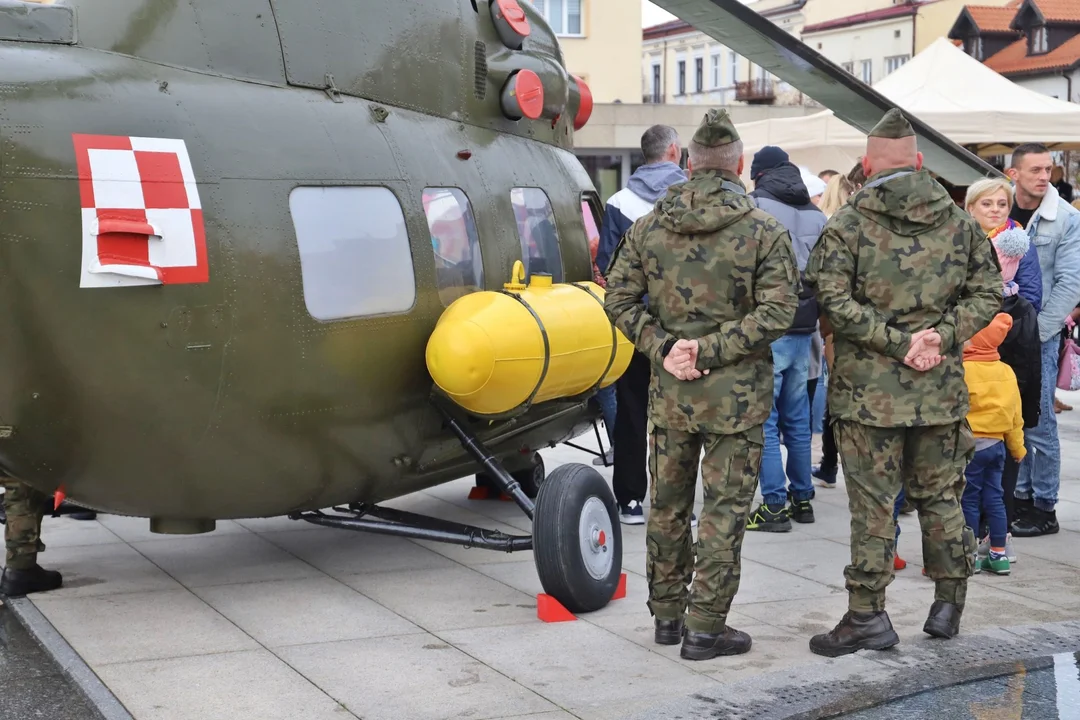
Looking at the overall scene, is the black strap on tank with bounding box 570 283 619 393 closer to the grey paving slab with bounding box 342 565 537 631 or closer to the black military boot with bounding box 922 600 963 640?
the grey paving slab with bounding box 342 565 537 631

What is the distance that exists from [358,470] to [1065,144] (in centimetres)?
1156

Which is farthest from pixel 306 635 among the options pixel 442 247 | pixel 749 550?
pixel 749 550

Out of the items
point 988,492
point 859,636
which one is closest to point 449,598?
point 859,636

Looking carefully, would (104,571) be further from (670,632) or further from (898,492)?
(898,492)

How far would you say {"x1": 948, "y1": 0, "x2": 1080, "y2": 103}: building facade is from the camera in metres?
52.0

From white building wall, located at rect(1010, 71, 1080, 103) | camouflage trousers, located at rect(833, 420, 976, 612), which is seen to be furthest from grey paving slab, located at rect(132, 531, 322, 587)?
white building wall, located at rect(1010, 71, 1080, 103)

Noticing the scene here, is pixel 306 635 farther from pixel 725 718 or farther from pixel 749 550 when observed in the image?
pixel 749 550

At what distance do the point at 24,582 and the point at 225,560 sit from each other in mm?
1116

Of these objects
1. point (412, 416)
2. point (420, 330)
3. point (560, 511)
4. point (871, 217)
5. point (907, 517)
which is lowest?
point (907, 517)

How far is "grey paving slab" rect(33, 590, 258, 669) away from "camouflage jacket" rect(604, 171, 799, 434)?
7.32 feet

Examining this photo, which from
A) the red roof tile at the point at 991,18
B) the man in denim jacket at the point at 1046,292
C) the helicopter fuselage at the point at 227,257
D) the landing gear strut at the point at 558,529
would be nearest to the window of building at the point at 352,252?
the helicopter fuselage at the point at 227,257

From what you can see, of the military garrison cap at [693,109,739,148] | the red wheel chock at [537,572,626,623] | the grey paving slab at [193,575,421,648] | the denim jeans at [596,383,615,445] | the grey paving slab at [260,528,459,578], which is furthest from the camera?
the denim jeans at [596,383,615,445]

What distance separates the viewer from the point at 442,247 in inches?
266

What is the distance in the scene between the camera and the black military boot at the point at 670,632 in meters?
5.91
